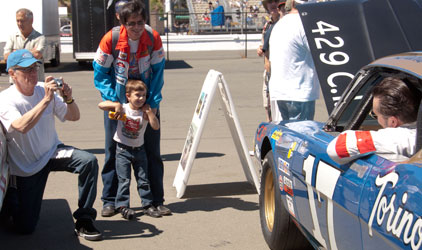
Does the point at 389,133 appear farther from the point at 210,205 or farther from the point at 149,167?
the point at 210,205

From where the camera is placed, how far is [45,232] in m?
5.21

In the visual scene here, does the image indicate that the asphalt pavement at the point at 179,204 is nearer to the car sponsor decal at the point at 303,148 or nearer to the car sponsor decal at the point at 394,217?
the car sponsor decal at the point at 303,148

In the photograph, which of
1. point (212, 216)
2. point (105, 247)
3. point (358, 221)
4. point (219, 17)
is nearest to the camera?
point (358, 221)

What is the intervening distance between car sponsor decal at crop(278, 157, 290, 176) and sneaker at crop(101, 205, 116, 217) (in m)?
1.93

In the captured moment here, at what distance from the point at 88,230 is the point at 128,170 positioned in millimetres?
748

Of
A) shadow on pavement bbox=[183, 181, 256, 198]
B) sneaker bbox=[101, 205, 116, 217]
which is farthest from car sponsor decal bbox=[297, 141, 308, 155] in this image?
shadow on pavement bbox=[183, 181, 256, 198]

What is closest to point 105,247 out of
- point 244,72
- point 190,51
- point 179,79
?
point 179,79

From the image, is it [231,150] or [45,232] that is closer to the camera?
[45,232]

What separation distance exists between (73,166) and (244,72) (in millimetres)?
14912

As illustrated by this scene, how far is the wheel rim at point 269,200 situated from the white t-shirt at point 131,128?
125 cm

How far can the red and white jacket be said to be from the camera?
300 centimetres

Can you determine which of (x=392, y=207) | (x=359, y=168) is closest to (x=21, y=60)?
(x=359, y=168)

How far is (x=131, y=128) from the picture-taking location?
5445mm

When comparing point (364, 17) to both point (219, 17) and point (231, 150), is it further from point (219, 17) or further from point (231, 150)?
point (219, 17)
